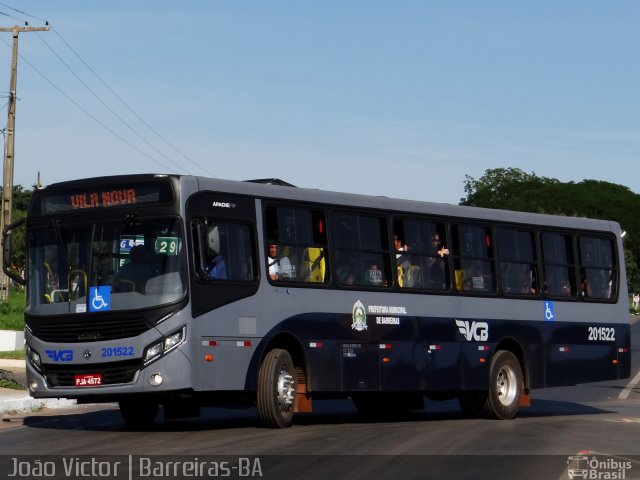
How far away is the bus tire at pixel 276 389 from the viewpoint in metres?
16.5

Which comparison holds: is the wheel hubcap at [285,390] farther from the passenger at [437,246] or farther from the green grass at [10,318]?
the green grass at [10,318]

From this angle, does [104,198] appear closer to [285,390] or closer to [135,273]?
[135,273]

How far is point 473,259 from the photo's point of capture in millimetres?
20484

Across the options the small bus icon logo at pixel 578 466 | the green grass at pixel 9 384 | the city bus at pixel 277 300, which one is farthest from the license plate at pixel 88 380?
the green grass at pixel 9 384

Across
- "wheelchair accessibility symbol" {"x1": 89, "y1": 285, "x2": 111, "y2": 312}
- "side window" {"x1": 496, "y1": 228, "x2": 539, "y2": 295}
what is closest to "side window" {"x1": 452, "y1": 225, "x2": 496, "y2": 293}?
"side window" {"x1": 496, "y1": 228, "x2": 539, "y2": 295}

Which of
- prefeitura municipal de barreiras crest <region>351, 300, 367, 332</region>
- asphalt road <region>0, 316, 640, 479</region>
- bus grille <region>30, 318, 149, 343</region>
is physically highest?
prefeitura municipal de barreiras crest <region>351, 300, 367, 332</region>

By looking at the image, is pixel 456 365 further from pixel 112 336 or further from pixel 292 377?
pixel 112 336

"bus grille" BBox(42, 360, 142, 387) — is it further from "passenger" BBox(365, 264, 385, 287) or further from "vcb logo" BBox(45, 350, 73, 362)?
"passenger" BBox(365, 264, 385, 287)

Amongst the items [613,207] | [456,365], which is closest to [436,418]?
[456,365]

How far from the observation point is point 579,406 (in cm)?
2461

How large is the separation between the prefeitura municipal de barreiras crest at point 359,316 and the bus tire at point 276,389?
136 centimetres

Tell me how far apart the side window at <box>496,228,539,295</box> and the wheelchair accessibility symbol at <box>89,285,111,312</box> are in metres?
7.33

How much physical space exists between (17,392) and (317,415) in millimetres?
6036

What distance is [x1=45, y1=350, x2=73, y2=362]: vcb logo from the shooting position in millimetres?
15984
